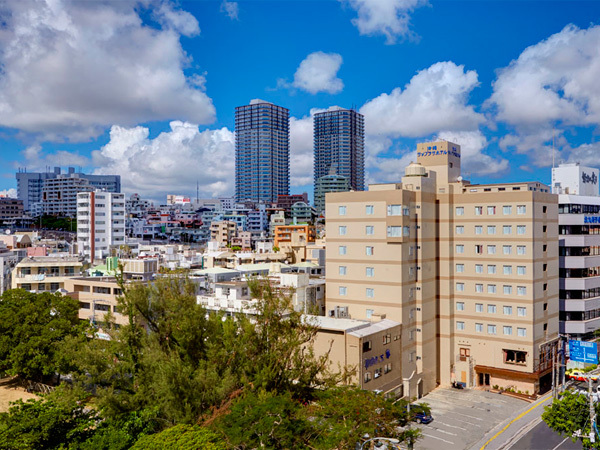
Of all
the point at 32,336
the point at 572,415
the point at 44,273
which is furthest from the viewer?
the point at 44,273

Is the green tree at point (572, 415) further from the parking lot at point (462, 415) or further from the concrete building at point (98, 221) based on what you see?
the concrete building at point (98, 221)

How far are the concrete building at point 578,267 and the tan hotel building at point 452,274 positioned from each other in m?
4.29

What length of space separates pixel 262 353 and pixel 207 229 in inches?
6392

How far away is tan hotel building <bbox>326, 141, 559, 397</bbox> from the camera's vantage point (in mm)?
53219

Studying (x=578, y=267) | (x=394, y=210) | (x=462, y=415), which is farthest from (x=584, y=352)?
(x=394, y=210)

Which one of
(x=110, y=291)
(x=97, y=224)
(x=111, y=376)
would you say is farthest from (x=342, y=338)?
(x=97, y=224)

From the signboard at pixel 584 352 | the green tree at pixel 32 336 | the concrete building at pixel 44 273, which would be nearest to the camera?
the signboard at pixel 584 352

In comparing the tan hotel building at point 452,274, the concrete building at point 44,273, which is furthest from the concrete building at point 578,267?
the concrete building at point 44,273

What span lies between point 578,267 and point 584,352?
19.0 meters

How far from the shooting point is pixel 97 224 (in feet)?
367

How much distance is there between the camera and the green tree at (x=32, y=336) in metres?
49.5

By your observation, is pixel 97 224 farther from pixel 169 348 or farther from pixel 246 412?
pixel 246 412

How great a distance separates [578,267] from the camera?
63.7 meters

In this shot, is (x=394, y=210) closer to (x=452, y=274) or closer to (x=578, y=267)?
(x=452, y=274)
